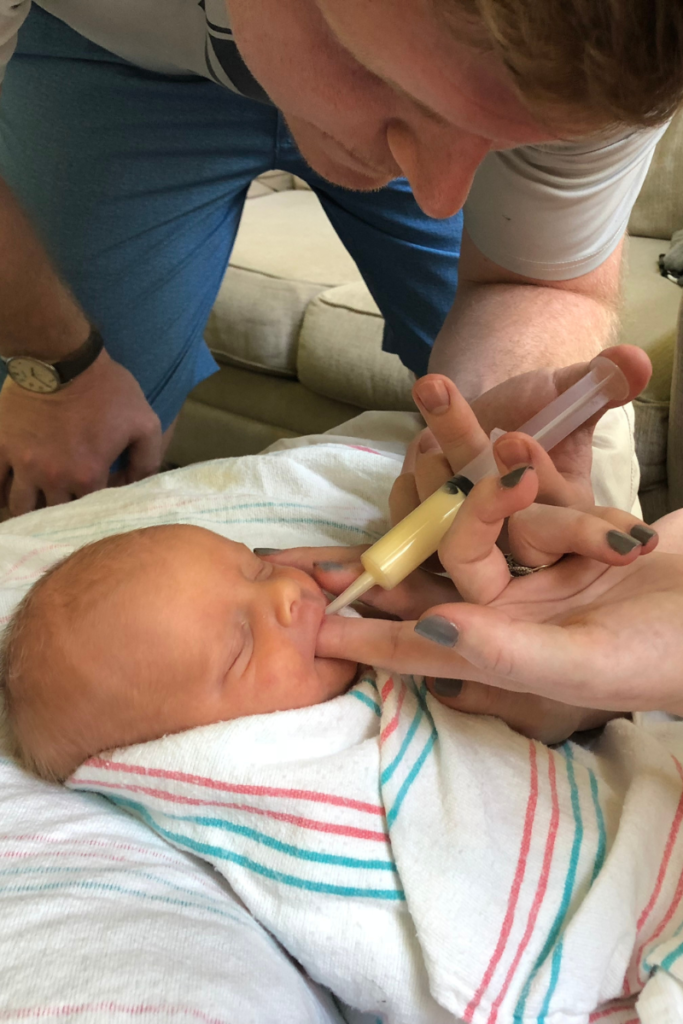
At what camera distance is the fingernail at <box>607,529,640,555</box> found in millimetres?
561

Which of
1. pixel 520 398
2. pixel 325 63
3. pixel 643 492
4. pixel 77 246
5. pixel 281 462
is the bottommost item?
pixel 643 492

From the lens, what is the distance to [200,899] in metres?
0.61

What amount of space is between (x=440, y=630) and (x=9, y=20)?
2.66ft

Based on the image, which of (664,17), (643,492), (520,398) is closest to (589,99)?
(664,17)

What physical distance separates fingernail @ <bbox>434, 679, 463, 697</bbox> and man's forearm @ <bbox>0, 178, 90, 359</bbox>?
820mm

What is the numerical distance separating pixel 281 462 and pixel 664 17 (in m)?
0.76

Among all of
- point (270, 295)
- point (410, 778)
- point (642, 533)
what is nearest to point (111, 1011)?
point (410, 778)

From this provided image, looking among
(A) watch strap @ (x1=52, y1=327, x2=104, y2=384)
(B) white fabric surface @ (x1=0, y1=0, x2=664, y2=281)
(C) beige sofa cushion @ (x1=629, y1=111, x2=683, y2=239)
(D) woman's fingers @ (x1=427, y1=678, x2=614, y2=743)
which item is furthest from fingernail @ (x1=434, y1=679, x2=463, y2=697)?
(C) beige sofa cushion @ (x1=629, y1=111, x2=683, y2=239)

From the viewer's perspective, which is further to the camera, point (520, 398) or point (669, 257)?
point (669, 257)

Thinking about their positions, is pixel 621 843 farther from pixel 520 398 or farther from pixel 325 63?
pixel 325 63

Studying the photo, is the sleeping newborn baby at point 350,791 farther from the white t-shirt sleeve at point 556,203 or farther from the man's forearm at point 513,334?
the white t-shirt sleeve at point 556,203

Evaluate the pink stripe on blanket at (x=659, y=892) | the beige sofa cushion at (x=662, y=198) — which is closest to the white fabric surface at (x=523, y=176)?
the pink stripe on blanket at (x=659, y=892)

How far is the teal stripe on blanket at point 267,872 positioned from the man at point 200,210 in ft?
1.95

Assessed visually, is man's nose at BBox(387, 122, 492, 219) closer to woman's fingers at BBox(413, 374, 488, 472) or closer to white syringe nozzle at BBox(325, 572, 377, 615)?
woman's fingers at BBox(413, 374, 488, 472)
